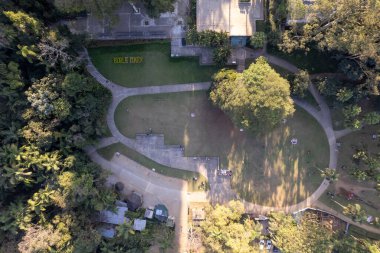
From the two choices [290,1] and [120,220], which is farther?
[120,220]

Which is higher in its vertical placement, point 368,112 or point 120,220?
point 368,112

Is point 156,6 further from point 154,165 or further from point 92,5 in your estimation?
point 154,165

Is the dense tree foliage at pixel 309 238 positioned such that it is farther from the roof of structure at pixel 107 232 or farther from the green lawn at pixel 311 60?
the roof of structure at pixel 107 232

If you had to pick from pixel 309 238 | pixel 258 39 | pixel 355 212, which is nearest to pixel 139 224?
pixel 309 238

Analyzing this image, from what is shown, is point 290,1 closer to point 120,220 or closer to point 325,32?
point 325,32

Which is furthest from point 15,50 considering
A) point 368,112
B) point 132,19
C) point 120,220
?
point 368,112
